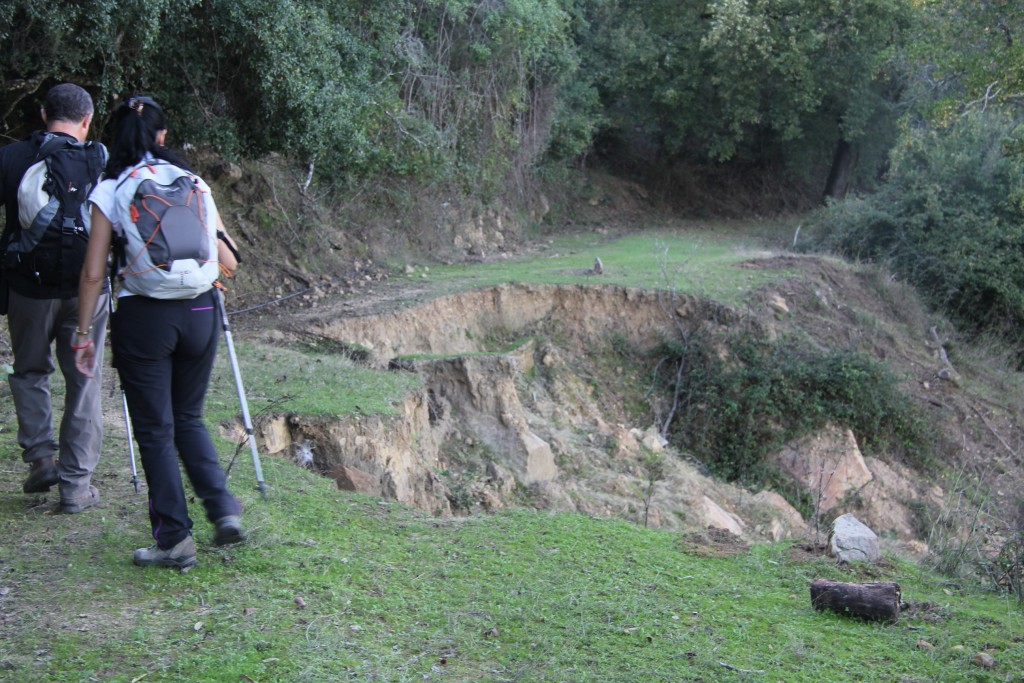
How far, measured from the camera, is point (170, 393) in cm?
434

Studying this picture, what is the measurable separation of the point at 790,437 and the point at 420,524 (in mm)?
9144

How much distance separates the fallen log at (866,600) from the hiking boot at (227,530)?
298 centimetres

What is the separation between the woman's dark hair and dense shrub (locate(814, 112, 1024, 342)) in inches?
682

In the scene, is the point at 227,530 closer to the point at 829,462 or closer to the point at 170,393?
the point at 170,393

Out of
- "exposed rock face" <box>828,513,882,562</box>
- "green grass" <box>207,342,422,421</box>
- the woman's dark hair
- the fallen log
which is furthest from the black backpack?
"exposed rock face" <box>828,513,882,562</box>

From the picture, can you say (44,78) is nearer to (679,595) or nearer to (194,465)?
(194,465)

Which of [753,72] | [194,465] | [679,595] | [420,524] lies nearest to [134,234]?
[194,465]

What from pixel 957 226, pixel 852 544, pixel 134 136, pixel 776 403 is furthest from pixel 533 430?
pixel 957 226

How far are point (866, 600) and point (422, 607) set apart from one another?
2.24 meters

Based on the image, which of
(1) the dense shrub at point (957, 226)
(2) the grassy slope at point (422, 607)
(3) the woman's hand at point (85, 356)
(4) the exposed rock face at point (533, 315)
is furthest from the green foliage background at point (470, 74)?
(2) the grassy slope at point (422, 607)

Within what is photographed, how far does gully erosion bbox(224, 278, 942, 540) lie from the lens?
313 inches

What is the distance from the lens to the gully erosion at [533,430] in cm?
794

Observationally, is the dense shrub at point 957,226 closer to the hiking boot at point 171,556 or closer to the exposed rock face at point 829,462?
the exposed rock face at point 829,462

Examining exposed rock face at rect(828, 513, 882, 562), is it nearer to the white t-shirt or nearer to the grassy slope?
the grassy slope
